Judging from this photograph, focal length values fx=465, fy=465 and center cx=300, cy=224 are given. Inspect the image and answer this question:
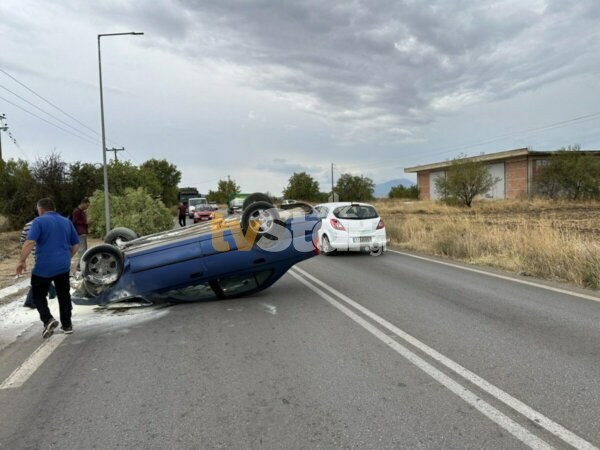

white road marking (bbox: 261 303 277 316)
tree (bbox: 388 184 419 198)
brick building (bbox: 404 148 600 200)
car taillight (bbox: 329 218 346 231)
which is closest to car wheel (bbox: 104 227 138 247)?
white road marking (bbox: 261 303 277 316)

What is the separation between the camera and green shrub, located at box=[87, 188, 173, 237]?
2098 cm

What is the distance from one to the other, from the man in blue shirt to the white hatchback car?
27.3 ft

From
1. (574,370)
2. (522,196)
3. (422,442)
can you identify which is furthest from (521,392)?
(522,196)

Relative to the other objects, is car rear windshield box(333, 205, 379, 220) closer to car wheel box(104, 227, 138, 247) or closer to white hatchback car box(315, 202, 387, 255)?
white hatchback car box(315, 202, 387, 255)

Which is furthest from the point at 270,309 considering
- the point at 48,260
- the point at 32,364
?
the point at 32,364

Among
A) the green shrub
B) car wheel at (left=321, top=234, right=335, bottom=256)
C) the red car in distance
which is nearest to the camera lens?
car wheel at (left=321, top=234, right=335, bottom=256)

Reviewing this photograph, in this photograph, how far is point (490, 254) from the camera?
1223 cm

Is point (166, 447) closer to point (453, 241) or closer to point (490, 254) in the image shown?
point (490, 254)

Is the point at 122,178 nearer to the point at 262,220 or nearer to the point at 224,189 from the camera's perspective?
the point at 262,220

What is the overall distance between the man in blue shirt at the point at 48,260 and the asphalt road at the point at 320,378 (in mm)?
322

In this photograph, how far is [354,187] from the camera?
223 ft

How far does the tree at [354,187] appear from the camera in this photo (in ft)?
220

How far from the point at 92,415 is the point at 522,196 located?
52359 millimetres

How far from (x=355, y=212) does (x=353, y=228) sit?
52 centimetres
